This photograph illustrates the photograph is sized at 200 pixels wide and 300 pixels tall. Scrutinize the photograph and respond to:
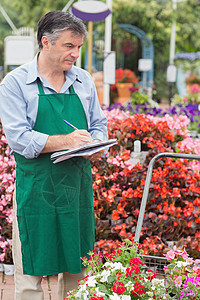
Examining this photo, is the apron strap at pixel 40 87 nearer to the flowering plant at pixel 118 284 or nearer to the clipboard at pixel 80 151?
the clipboard at pixel 80 151

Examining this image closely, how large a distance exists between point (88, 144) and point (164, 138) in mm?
2289

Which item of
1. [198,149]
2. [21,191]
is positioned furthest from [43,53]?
[198,149]

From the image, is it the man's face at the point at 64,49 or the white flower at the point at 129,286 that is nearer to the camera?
the white flower at the point at 129,286

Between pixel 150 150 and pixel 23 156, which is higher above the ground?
pixel 23 156

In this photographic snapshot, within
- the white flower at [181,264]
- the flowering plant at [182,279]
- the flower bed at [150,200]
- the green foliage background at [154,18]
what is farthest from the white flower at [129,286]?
the green foliage background at [154,18]

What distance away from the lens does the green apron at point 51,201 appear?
2.43 meters

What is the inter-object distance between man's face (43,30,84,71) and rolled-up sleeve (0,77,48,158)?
22 cm

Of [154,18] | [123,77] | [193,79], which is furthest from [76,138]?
[154,18]

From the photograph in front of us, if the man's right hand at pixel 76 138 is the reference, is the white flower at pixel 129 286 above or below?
below

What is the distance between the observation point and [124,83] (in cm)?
1334

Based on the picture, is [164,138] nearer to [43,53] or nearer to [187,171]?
[187,171]

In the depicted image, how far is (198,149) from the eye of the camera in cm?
461

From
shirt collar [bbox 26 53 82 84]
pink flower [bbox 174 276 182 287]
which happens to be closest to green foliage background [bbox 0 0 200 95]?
shirt collar [bbox 26 53 82 84]

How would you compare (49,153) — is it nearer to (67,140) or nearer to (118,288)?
(67,140)
